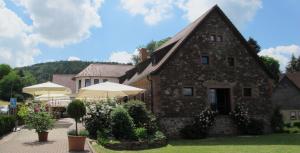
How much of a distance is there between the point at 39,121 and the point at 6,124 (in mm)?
5025

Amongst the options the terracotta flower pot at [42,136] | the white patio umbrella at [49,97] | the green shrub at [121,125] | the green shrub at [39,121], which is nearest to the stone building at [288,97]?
the white patio umbrella at [49,97]

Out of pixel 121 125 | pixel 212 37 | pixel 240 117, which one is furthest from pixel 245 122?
pixel 121 125

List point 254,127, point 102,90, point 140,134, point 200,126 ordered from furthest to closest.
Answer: point 254,127 < point 200,126 < point 102,90 < point 140,134

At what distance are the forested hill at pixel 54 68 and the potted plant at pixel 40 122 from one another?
3571 inches

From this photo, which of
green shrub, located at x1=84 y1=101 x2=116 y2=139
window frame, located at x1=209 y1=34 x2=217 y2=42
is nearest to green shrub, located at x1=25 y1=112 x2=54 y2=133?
green shrub, located at x1=84 y1=101 x2=116 y2=139

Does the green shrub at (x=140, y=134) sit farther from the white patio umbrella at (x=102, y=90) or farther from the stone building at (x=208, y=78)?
the stone building at (x=208, y=78)

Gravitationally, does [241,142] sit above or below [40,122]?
below

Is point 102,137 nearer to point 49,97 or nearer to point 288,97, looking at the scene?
point 49,97

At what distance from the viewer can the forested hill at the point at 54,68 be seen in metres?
116

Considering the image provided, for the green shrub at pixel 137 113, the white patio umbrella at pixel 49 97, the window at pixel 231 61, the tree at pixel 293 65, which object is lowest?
the green shrub at pixel 137 113

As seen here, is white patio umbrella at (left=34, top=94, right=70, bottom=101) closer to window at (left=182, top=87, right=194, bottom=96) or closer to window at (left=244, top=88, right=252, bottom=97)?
window at (left=182, top=87, right=194, bottom=96)

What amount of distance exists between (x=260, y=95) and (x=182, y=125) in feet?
24.3

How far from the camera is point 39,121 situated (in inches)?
798

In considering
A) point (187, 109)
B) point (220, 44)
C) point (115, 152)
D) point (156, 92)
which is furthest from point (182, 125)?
point (115, 152)
